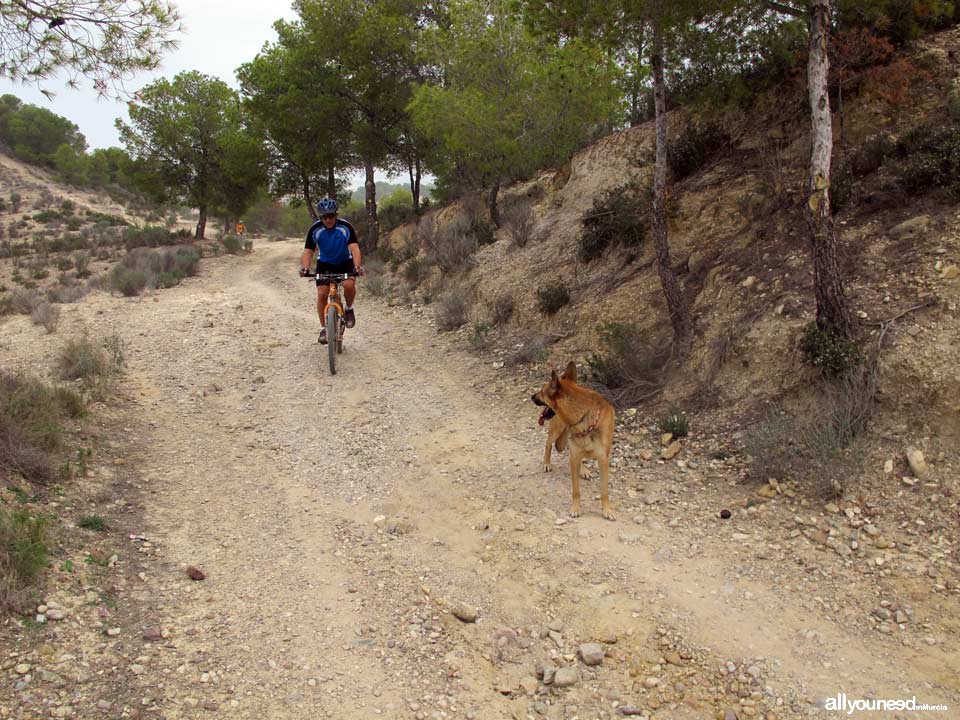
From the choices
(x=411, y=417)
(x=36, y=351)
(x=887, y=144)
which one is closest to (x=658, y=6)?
(x=887, y=144)

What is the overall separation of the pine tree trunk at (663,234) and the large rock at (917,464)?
2630mm

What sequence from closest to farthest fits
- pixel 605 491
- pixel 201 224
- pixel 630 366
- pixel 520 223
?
1. pixel 605 491
2. pixel 630 366
3. pixel 520 223
4. pixel 201 224

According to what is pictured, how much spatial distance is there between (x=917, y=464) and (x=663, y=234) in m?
3.64

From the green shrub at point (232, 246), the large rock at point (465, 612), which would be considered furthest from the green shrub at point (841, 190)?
the green shrub at point (232, 246)

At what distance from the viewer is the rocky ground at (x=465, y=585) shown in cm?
327

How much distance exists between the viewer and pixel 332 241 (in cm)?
855

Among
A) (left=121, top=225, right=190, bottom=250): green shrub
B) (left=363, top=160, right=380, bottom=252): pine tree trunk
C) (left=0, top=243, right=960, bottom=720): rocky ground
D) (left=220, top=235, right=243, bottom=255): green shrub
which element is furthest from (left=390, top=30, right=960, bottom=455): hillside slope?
(left=121, top=225, right=190, bottom=250): green shrub

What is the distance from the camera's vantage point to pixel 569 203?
13.0 m

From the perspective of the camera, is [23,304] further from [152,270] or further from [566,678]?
[566,678]

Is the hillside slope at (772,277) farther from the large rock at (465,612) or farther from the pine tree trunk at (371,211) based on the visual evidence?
the pine tree trunk at (371,211)

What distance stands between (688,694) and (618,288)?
6212mm

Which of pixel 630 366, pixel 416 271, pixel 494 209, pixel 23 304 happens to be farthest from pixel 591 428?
pixel 23 304

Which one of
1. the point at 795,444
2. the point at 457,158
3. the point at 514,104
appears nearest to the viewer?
the point at 795,444

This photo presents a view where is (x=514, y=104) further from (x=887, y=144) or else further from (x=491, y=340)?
(x=887, y=144)
